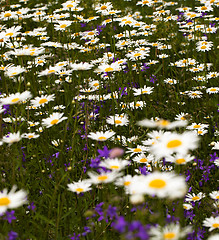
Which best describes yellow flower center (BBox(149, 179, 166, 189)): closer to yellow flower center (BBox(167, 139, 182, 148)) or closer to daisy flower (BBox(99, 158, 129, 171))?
yellow flower center (BBox(167, 139, 182, 148))

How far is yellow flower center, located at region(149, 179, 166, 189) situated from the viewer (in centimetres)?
84

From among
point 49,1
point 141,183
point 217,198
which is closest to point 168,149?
point 141,183

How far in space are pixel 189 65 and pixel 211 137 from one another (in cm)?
125

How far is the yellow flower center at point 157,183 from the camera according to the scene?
2.76ft

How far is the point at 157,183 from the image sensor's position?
2.82 ft

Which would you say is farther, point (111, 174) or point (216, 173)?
Result: point (216, 173)

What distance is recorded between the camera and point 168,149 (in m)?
1.00

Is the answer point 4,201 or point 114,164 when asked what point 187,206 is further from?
point 4,201

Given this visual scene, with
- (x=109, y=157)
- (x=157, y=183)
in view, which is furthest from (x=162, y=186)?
(x=109, y=157)

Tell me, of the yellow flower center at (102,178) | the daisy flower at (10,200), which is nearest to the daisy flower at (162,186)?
the yellow flower center at (102,178)

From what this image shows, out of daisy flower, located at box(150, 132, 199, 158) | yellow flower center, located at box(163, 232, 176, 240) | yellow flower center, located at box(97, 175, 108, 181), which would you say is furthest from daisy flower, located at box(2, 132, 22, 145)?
yellow flower center, located at box(163, 232, 176, 240)

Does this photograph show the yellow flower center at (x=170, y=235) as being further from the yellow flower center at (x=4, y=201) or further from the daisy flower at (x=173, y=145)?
the yellow flower center at (x=4, y=201)

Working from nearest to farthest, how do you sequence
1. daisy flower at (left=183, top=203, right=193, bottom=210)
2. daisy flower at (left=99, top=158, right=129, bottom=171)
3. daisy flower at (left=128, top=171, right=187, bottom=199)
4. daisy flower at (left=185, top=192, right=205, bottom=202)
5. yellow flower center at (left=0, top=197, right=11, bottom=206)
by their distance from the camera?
daisy flower at (left=128, top=171, right=187, bottom=199) → yellow flower center at (left=0, top=197, right=11, bottom=206) → daisy flower at (left=99, top=158, right=129, bottom=171) → daisy flower at (left=183, top=203, right=193, bottom=210) → daisy flower at (left=185, top=192, right=205, bottom=202)

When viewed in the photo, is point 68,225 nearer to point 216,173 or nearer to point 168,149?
point 168,149
